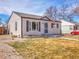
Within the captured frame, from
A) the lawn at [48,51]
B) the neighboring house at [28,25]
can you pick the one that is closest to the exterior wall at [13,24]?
the neighboring house at [28,25]

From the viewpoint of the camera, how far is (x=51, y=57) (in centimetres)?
874

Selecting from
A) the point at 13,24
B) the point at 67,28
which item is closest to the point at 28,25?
the point at 13,24

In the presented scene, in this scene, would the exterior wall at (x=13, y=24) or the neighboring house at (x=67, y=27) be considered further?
the neighboring house at (x=67, y=27)

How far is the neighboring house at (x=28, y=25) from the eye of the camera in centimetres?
2325

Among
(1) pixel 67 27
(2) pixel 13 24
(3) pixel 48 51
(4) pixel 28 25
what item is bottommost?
(3) pixel 48 51

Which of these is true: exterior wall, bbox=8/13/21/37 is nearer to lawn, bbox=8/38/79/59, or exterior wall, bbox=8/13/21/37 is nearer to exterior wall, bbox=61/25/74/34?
lawn, bbox=8/38/79/59

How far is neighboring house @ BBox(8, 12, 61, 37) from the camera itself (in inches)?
915

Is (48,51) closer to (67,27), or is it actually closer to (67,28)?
(67,28)

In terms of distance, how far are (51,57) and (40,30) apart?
17355 millimetres

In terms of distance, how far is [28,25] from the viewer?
24094mm

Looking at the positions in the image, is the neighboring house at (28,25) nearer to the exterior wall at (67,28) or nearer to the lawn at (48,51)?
the lawn at (48,51)

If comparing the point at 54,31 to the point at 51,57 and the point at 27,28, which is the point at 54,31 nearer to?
the point at 27,28

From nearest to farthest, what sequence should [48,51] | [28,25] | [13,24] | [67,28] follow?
[48,51] → [28,25] → [13,24] → [67,28]

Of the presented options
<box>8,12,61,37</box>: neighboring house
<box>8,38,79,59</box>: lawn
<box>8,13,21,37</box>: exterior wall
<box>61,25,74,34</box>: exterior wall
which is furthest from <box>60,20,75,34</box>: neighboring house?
<box>8,38,79,59</box>: lawn
